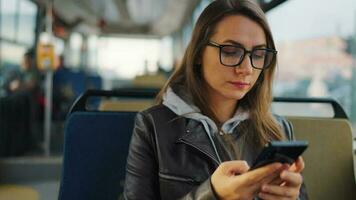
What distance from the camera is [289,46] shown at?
3082mm

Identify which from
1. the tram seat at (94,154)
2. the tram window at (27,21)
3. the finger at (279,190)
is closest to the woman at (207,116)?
the finger at (279,190)

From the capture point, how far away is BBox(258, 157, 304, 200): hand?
0.84 meters

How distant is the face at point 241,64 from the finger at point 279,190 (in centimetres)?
38

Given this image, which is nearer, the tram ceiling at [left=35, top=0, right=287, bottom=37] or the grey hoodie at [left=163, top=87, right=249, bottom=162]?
the grey hoodie at [left=163, top=87, right=249, bottom=162]

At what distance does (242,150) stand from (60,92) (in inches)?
202

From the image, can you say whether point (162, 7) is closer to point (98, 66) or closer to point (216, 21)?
point (98, 66)

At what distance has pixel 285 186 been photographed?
0.87m

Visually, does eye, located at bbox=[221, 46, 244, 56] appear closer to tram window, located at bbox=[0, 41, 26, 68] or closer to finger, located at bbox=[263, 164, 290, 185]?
finger, located at bbox=[263, 164, 290, 185]

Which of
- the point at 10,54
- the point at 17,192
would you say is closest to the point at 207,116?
the point at 17,192

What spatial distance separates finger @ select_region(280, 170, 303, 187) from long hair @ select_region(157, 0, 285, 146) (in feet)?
1.35

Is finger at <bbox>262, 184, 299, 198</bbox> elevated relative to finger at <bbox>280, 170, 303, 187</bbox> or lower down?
lower down

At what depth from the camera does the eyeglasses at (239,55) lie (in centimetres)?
114

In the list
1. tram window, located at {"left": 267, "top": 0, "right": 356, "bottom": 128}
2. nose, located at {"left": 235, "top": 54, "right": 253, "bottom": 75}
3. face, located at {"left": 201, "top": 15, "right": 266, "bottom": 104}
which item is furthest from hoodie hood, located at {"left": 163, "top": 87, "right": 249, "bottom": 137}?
tram window, located at {"left": 267, "top": 0, "right": 356, "bottom": 128}

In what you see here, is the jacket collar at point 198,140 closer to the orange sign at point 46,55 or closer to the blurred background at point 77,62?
the blurred background at point 77,62
